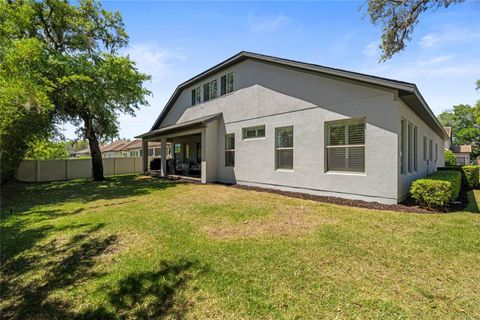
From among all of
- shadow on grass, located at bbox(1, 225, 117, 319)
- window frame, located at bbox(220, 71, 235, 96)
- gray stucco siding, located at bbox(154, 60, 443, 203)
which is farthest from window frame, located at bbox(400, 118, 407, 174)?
shadow on grass, located at bbox(1, 225, 117, 319)

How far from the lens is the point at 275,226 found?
568 centimetres

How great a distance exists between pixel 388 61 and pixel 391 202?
6.73 m

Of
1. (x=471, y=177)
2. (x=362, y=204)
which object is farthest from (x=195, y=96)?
(x=471, y=177)

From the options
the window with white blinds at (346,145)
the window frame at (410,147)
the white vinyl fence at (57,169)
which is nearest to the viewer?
the window with white blinds at (346,145)

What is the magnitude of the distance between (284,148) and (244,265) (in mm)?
7239

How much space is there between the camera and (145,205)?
8266mm

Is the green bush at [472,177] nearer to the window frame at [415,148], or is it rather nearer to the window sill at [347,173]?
the window frame at [415,148]

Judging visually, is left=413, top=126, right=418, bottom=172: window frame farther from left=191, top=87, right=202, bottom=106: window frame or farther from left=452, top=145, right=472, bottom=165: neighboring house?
left=452, top=145, right=472, bottom=165: neighboring house

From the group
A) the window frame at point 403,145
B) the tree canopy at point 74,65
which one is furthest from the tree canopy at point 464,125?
the tree canopy at point 74,65

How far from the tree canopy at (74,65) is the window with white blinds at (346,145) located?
1207 cm

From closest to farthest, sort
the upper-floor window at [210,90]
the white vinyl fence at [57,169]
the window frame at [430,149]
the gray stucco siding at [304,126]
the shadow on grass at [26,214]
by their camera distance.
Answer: the shadow on grass at [26,214]
the gray stucco siding at [304,126]
the upper-floor window at [210,90]
the window frame at [430,149]
the white vinyl fence at [57,169]

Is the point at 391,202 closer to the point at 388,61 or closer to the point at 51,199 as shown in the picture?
the point at 388,61

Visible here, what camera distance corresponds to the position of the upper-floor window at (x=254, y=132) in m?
11.5

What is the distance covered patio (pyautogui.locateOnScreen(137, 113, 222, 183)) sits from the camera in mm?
13219
